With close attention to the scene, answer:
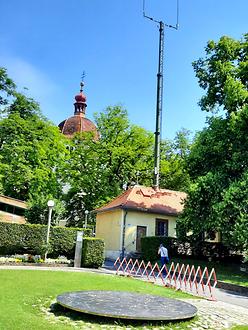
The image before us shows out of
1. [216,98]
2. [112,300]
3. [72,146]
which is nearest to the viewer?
[112,300]

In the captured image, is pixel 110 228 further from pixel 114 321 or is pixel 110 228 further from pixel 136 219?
pixel 114 321

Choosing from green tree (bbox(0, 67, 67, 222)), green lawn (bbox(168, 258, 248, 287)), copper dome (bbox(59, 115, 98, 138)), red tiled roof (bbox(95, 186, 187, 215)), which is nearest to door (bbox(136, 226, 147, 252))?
red tiled roof (bbox(95, 186, 187, 215))

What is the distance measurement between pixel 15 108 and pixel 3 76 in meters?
3.67

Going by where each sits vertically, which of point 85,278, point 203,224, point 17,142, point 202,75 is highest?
point 202,75

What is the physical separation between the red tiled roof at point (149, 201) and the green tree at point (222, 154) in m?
6.91

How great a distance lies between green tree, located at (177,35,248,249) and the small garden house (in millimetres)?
7001

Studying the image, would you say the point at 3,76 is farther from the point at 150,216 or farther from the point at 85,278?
the point at 85,278

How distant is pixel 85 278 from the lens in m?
15.1

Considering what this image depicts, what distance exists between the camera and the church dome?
64.0 m

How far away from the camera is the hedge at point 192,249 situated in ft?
83.1

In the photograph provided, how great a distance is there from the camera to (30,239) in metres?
22.2

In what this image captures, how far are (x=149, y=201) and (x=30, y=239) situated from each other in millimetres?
11985

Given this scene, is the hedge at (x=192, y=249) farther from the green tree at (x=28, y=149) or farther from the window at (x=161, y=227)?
the green tree at (x=28, y=149)

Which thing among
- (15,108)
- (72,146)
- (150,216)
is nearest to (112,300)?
(150,216)
